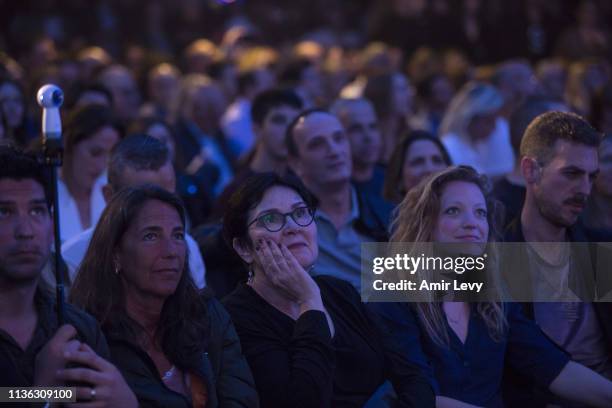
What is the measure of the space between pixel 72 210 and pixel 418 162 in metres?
2.05

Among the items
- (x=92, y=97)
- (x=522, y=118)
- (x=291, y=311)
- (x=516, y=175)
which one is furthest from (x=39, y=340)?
(x=92, y=97)

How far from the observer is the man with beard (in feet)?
17.3

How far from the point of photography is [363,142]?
742 cm

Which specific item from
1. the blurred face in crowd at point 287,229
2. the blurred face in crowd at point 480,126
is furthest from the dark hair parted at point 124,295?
the blurred face in crowd at point 480,126

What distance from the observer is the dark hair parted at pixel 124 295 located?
390 centimetres

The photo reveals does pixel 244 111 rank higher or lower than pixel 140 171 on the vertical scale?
higher

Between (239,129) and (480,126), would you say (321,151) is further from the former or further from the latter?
(239,129)

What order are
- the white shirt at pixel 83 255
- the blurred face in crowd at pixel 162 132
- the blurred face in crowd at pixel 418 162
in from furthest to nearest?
the blurred face in crowd at pixel 162 132 < the blurred face in crowd at pixel 418 162 < the white shirt at pixel 83 255

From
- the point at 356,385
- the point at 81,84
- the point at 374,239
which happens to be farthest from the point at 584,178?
the point at 81,84

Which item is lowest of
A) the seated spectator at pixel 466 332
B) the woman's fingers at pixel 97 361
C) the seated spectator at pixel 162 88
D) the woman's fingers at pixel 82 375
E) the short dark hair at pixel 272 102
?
the woman's fingers at pixel 82 375

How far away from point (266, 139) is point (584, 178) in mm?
2736

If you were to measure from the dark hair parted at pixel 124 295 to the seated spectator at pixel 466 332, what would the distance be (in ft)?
3.05

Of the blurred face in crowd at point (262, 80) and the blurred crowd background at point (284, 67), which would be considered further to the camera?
the blurred face in crowd at point (262, 80)

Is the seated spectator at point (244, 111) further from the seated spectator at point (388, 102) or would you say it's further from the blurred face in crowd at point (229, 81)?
the seated spectator at point (388, 102)
